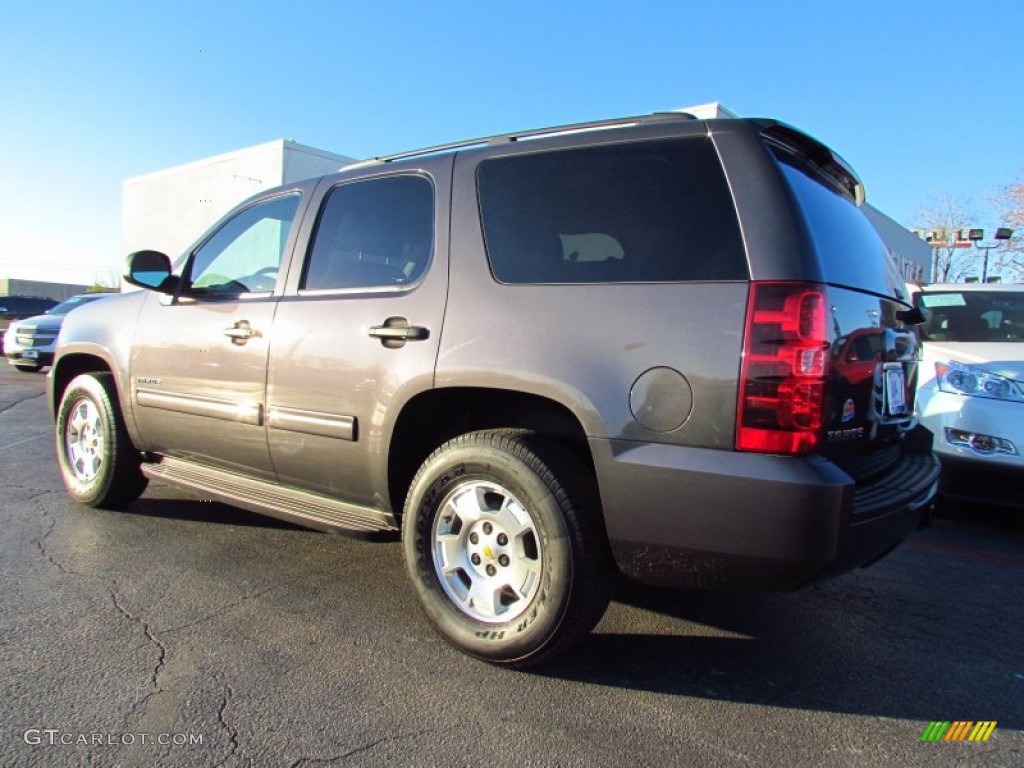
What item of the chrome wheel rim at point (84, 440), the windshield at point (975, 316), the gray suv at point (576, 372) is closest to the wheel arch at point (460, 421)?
the gray suv at point (576, 372)

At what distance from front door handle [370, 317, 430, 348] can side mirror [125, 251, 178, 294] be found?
165cm

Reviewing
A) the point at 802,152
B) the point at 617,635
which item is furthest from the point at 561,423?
the point at 802,152

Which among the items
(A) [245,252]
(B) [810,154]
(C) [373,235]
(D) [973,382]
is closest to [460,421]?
(C) [373,235]

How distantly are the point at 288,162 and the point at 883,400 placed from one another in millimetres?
14939

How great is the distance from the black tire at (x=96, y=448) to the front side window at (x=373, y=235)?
1809 mm

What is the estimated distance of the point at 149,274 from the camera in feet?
12.9

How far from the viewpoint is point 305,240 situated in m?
3.49

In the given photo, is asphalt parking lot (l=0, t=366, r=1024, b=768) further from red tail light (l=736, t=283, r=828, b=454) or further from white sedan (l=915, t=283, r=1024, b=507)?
red tail light (l=736, t=283, r=828, b=454)

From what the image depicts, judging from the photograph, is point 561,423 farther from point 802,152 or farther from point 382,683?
point 802,152

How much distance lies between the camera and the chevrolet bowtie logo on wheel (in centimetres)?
227

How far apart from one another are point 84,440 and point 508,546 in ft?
11.0

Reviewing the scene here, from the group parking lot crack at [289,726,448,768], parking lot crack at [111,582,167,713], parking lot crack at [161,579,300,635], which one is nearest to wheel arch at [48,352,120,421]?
parking lot crack at [111,582,167,713]

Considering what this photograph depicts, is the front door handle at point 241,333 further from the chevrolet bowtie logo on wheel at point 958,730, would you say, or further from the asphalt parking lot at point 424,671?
the chevrolet bowtie logo on wheel at point 958,730

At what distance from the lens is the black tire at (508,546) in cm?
243
